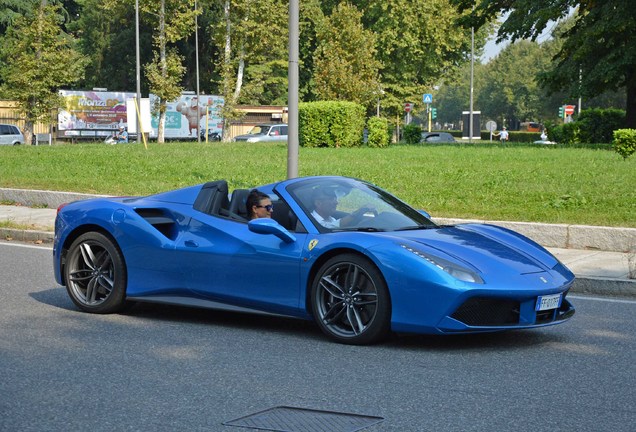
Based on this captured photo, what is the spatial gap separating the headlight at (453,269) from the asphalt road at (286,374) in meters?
0.57

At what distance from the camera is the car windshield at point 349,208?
8.23m

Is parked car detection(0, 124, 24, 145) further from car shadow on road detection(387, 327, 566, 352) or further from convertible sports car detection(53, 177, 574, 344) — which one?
car shadow on road detection(387, 327, 566, 352)

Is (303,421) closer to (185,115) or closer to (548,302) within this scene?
(548,302)

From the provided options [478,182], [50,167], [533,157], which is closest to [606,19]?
[533,157]

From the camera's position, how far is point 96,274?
9125 mm

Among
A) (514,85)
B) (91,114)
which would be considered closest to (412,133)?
(91,114)

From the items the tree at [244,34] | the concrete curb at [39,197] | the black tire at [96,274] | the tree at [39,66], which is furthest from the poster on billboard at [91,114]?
the black tire at [96,274]

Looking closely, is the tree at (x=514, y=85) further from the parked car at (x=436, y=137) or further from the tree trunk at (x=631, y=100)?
the tree trunk at (x=631, y=100)

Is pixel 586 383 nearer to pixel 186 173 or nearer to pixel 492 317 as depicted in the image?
pixel 492 317

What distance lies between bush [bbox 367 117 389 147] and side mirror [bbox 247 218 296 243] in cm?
2916

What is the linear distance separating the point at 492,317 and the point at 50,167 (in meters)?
20.0

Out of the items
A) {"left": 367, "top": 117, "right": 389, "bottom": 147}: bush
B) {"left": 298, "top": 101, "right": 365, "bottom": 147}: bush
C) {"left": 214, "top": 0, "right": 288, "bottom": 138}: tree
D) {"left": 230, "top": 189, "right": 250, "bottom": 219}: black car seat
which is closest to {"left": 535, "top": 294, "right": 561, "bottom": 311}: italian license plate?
{"left": 230, "top": 189, "right": 250, "bottom": 219}: black car seat

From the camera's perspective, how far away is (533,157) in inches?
1013

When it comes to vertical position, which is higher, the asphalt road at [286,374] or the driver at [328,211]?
the driver at [328,211]
